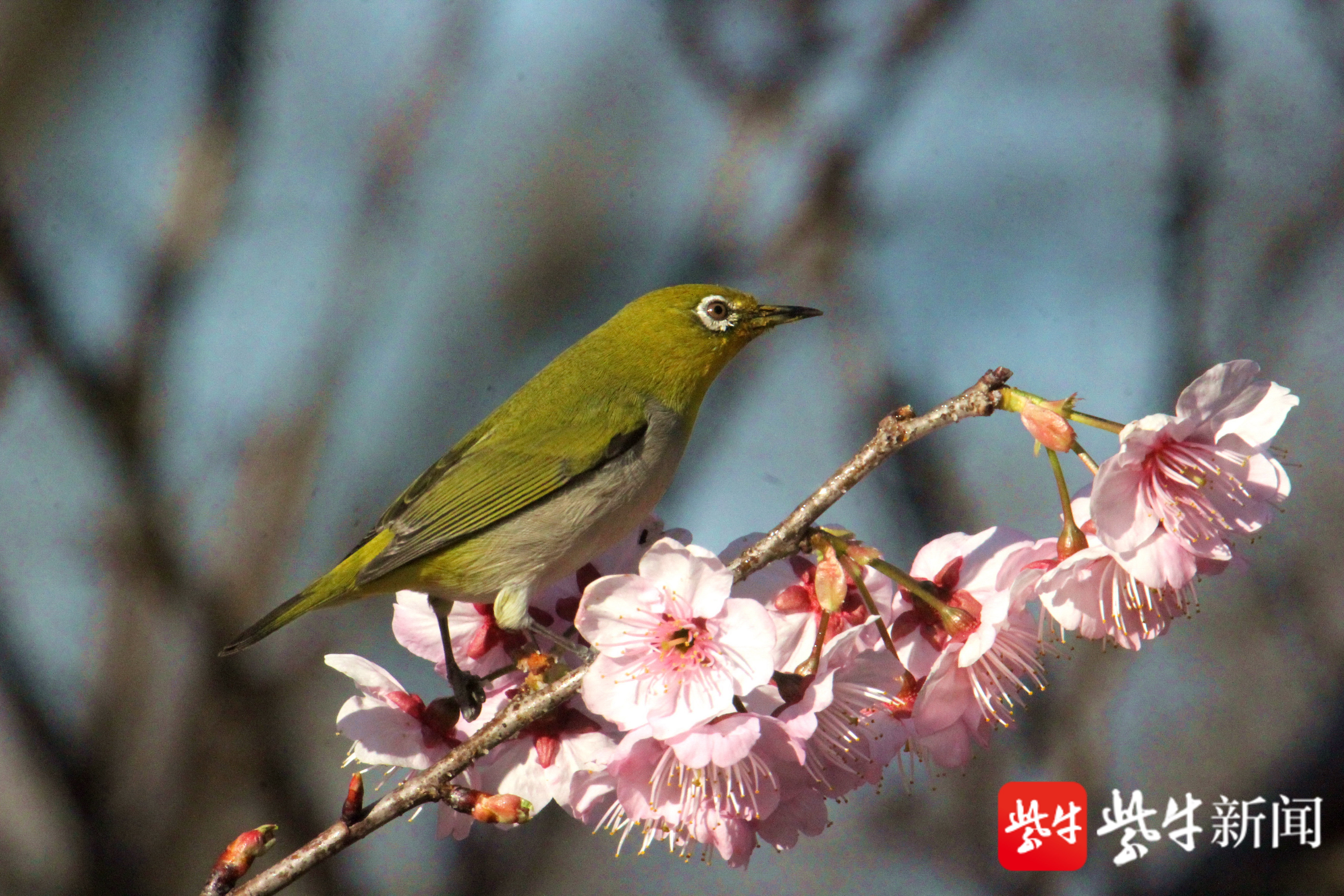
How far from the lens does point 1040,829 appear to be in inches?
171

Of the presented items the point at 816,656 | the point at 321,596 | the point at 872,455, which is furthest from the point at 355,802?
the point at 872,455

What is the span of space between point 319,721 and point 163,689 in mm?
891

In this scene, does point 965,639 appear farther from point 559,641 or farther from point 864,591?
point 559,641

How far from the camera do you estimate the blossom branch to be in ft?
5.84

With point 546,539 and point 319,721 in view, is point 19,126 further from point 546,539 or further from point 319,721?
point 546,539

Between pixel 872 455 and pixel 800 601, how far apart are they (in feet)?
1.12

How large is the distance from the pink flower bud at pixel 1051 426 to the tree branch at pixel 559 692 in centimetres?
7

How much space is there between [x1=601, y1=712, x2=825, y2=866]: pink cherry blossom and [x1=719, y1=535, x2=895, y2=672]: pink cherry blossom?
0.19 m

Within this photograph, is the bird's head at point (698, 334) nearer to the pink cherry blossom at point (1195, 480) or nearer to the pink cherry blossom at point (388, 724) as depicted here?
the pink cherry blossom at point (388, 724)

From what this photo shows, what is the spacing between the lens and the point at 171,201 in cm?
678

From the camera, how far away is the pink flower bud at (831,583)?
182 centimetres

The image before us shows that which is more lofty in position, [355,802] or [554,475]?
[554,475]

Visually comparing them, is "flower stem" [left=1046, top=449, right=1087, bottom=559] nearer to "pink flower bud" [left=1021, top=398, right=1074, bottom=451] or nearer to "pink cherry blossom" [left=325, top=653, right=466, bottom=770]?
"pink flower bud" [left=1021, top=398, right=1074, bottom=451]

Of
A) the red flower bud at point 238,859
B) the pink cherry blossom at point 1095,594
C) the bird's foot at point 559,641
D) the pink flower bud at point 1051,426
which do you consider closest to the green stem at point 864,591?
the pink cherry blossom at point 1095,594
